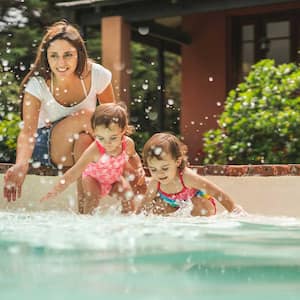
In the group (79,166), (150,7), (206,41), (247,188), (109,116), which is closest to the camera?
(109,116)

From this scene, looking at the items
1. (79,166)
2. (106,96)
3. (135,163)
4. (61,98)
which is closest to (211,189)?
(135,163)

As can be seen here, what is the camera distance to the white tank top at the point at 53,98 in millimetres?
5414

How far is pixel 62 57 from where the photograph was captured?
5.35 m

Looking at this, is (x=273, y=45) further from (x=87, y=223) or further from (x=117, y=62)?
(x=87, y=223)

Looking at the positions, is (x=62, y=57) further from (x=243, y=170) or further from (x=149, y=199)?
(x=243, y=170)

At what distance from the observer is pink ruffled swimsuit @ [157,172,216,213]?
5.17 meters

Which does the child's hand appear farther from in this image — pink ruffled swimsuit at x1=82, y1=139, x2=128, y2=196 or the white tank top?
the white tank top

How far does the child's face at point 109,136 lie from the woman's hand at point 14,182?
24.2 inches

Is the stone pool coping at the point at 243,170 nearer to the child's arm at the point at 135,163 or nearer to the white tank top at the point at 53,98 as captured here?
the white tank top at the point at 53,98

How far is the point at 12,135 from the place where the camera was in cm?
904

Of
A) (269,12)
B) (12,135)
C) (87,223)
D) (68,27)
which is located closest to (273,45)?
(269,12)

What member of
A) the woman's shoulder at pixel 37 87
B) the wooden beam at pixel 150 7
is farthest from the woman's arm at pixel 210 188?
the wooden beam at pixel 150 7

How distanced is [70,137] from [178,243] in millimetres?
2148

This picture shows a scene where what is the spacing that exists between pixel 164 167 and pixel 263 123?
7.38 feet
